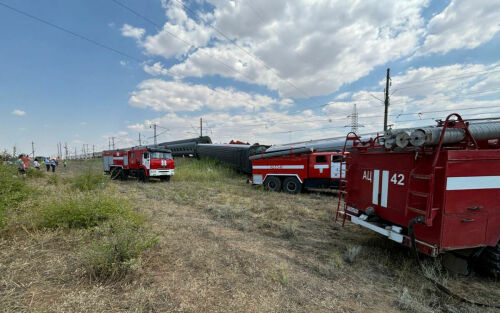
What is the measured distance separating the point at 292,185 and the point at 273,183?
1191 mm

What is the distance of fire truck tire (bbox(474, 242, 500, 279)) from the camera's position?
10.5ft

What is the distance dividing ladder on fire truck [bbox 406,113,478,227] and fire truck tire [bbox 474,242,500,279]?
1146 millimetres

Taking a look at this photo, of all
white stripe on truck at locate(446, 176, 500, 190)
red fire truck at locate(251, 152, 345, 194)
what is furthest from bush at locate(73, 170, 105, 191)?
white stripe on truck at locate(446, 176, 500, 190)

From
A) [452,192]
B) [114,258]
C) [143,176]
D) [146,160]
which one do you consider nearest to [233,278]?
[114,258]

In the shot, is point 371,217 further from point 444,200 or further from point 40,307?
point 40,307

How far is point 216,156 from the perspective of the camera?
21.6 meters

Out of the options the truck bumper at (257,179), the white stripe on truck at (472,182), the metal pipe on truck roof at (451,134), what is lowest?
the truck bumper at (257,179)

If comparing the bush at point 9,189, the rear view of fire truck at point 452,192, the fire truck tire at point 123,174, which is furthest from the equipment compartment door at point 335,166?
the fire truck tire at point 123,174

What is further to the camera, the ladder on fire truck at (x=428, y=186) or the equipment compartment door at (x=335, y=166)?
the equipment compartment door at (x=335, y=166)

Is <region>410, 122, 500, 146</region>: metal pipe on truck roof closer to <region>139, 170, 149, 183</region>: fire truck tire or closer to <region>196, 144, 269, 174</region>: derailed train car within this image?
<region>196, 144, 269, 174</region>: derailed train car

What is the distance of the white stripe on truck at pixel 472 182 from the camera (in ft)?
9.82

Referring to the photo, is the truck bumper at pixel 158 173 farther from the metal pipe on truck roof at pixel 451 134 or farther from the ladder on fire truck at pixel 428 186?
the metal pipe on truck roof at pixel 451 134

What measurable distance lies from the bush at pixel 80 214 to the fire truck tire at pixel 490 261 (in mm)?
5881

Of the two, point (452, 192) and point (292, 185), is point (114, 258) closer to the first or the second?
point (452, 192)
